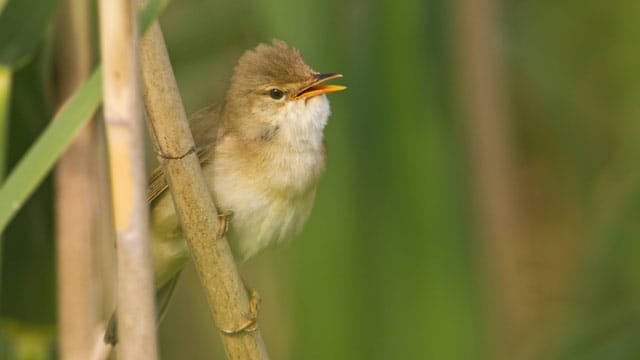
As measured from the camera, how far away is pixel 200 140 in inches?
82.8


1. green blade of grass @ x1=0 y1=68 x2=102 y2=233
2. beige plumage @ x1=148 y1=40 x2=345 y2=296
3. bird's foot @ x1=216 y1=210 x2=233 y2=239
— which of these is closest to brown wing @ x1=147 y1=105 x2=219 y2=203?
beige plumage @ x1=148 y1=40 x2=345 y2=296

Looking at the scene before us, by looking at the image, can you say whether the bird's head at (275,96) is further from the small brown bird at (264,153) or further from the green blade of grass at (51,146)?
the green blade of grass at (51,146)

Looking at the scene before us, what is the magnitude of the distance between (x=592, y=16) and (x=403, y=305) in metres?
1.25

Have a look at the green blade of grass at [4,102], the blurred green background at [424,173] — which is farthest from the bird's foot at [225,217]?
the green blade of grass at [4,102]

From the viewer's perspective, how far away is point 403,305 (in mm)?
1783

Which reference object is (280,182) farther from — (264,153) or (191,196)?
(191,196)

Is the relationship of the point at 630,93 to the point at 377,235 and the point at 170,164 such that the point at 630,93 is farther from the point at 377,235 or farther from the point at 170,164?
the point at 170,164

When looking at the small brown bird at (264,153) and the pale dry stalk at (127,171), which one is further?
the small brown bird at (264,153)

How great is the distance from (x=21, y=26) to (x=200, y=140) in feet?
2.03

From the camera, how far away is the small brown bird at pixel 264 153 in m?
2.00

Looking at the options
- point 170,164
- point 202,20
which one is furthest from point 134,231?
point 202,20

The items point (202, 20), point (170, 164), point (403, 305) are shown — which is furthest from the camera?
point (202, 20)

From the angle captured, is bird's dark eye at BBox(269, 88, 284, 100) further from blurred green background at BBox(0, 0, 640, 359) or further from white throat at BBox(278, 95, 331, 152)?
blurred green background at BBox(0, 0, 640, 359)

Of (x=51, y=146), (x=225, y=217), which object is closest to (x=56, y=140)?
(x=51, y=146)
